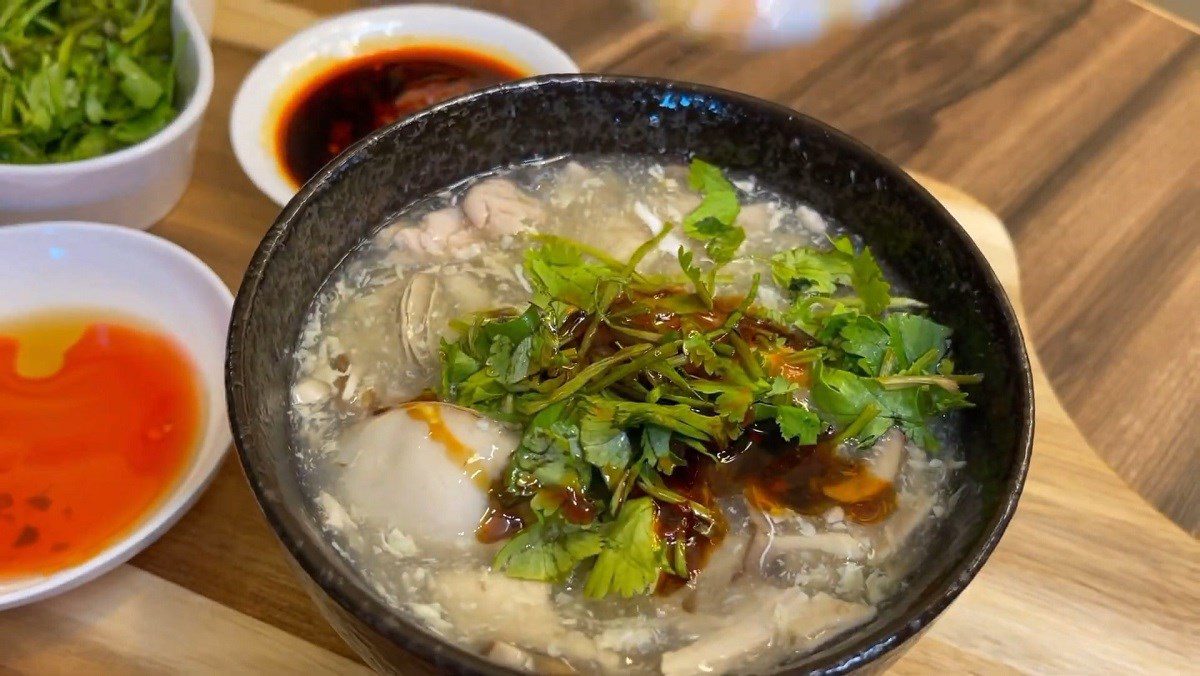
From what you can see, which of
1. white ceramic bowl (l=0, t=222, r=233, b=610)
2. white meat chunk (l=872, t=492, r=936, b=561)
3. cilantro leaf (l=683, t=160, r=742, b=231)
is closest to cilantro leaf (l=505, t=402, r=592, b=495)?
white meat chunk (l=872, t=492, r=936, b=561)

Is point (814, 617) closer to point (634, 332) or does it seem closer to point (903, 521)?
point (903, 521)

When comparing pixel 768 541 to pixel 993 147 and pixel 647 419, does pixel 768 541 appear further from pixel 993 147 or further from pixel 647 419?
pixel 993 147

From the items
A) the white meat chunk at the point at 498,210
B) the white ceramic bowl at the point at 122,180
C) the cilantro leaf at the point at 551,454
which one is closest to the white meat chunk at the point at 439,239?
the white meat chunk at the point at 498,210

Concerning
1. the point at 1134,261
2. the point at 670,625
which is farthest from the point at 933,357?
the point at 1134,261

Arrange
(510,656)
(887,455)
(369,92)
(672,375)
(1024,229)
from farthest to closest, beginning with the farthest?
(369,92)
(1024,229)
(887,455)
(672,375)
(510,656)

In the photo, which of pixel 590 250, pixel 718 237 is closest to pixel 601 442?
pixel 590 250

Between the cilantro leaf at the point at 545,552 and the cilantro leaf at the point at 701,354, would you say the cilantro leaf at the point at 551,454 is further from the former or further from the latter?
the cilantro leaf at the point at 701,354
